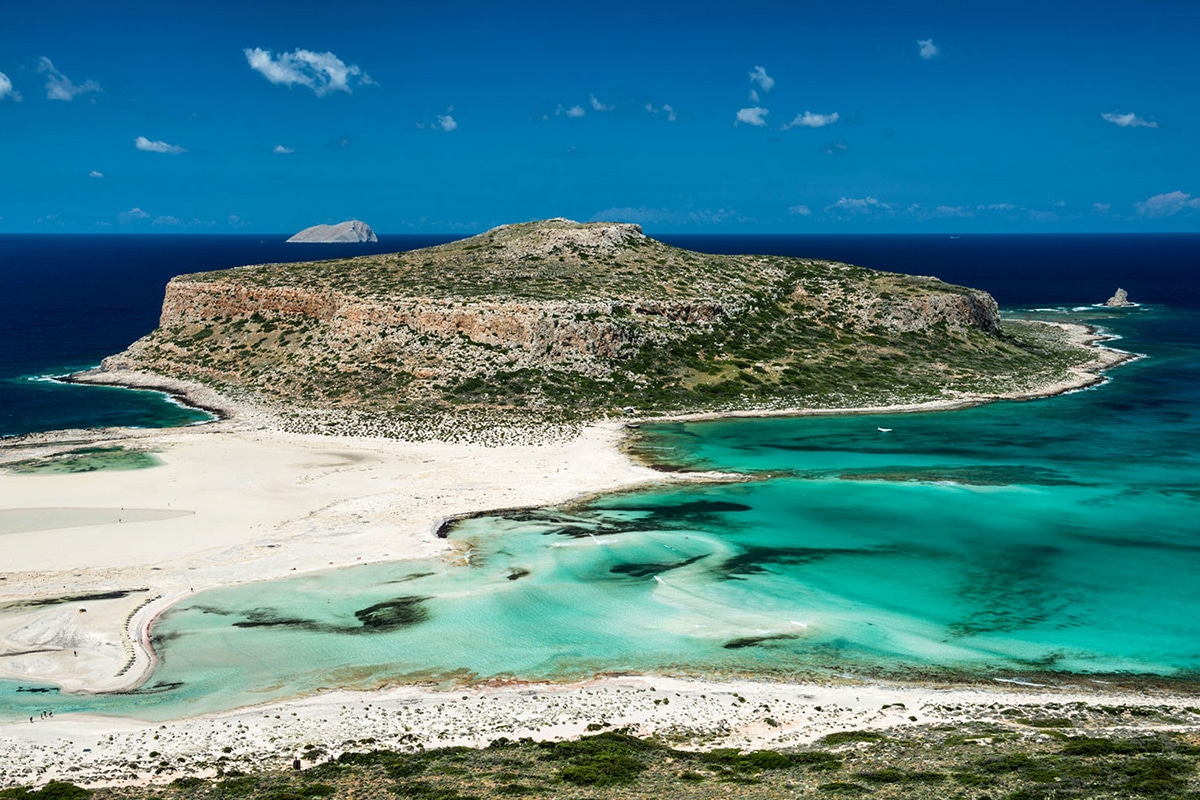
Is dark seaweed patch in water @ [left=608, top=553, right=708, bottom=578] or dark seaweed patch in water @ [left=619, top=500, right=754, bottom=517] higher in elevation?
dark seaweed patch in water @ [left=619, top=500, right=754, bottom=517]

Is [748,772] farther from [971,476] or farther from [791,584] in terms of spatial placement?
[971,476]

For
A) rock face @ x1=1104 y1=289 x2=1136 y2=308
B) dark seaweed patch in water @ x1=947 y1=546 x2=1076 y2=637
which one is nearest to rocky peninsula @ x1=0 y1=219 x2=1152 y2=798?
dark seaweed patch in water @ x1=947 y1=546 x2=1076 y2=637

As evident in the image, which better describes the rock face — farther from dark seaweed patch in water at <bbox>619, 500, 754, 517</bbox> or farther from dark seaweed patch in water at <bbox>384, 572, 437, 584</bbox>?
dark seaweed patch in water at <bbox>384, 572, 437, 584</bbox>

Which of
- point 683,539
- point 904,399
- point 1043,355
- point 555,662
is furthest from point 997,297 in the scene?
point 555,662

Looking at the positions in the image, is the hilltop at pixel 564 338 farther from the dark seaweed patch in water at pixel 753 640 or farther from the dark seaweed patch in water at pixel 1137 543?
the dark seaweed patch in water at pixel 753 640

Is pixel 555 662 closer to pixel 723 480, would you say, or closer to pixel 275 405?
pixel 723 480

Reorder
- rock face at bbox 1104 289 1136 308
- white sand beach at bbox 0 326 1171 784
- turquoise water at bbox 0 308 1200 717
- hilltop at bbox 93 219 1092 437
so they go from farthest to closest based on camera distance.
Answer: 1. rock face at bbox 1104 289 1136 308
2. hilltop at bbox 93 219 1092 437
3. turquoise water at bbox 0 308 1200 717
4. white sand beach at bbox 0 326 1171 784
